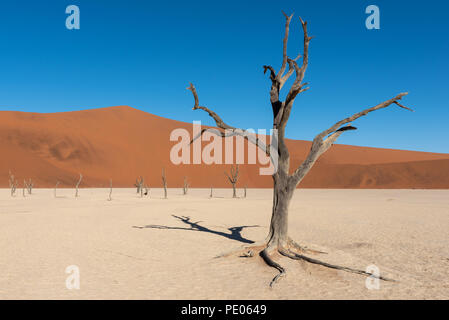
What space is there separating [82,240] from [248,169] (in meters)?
70.0

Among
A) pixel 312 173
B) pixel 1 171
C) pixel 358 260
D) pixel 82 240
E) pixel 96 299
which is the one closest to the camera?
pixel 96 299

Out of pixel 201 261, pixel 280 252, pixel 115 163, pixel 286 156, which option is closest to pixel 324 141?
pixel 286 156

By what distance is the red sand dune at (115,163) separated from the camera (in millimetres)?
58625

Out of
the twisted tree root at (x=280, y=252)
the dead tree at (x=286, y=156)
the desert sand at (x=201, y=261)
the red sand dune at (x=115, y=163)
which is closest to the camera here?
the desert sand at (x=201, y=261)

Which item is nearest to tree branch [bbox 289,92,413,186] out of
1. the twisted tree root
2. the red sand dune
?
the twisted tree root

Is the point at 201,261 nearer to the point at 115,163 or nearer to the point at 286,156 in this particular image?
the point at 286,156

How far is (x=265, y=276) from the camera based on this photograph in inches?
241

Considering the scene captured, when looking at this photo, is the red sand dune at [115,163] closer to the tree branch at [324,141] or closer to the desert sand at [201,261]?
the desert sand at [201,261]

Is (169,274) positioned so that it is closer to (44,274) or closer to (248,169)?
(44,274)

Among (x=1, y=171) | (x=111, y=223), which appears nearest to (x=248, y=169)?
(x=1, y=171)

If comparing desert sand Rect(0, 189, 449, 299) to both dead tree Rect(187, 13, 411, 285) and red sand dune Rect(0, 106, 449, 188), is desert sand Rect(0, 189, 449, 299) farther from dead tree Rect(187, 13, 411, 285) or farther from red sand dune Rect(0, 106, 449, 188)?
red sand dune Rect(0, 106, 449, 188)

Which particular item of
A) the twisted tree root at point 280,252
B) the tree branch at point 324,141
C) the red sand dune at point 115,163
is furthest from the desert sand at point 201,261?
the red sand dune at point 115,163

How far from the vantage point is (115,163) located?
69.8m

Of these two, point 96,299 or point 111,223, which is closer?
point 96,299
